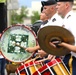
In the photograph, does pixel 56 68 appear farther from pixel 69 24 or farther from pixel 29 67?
pixel 29 67

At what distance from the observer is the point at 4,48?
23.4 ft

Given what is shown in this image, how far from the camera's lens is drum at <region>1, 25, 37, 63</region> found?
6887mm

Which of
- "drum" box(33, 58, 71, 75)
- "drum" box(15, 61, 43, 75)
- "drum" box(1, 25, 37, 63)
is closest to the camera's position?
"drum" box(33, 58, 71, 75)

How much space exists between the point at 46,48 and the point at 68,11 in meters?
0.60

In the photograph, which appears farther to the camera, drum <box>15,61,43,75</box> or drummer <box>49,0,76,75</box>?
drum <box>15,61,43,75</box>

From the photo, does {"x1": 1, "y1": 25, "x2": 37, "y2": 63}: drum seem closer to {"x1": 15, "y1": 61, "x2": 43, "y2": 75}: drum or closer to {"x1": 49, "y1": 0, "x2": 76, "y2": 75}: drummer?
{"x1": 15, "y1": 61, "x2": 43, "y2": 75}: drum

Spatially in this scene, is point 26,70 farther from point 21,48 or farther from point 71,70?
point 71,70

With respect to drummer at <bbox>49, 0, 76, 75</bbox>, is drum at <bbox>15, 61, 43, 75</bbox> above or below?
below

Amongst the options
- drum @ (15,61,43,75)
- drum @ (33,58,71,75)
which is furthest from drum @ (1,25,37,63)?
drum @ (33,58,71,75)

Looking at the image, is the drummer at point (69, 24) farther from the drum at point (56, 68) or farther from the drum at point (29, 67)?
the drum at point (29, 67)

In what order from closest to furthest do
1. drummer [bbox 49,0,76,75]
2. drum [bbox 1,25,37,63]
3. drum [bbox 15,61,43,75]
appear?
1. drummer [bbox 49,0,76,75]
2. drum [bbox 15,61,43,75]
3. drum [bbox 1,25,37,63]

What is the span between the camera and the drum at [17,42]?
22.6 feet

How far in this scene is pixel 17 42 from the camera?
6.86 meters

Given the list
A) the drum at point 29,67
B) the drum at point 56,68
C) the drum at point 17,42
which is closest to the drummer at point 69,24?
→ the drum at point 56,68
